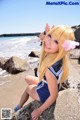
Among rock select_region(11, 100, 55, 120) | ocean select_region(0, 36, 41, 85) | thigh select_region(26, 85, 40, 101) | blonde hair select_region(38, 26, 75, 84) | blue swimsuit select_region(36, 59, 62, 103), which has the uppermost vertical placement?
blonde hair select_region(38, 26, 75, 84)

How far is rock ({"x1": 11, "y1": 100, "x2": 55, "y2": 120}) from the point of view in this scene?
3.16 meters

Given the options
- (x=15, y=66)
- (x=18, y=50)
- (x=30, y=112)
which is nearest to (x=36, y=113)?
(x=30, y=112)

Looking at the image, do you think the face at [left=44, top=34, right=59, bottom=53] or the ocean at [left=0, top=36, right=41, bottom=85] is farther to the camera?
Answer: the ocean at [left=0, top=36, right=41, bottom=85]

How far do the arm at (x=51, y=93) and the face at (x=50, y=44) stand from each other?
0.24 m

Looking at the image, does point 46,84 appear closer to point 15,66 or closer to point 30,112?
point 30,112

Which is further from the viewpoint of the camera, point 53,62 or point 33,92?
point 33,92

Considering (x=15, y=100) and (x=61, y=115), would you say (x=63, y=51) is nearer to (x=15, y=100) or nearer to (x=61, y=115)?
(x=61, y=115)

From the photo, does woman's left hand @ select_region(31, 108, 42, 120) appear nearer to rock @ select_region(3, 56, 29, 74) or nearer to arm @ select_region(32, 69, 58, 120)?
arm @ select_region(32, 69, 58, 120)

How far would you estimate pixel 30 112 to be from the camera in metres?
3.37

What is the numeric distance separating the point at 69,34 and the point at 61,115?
0.92 metres

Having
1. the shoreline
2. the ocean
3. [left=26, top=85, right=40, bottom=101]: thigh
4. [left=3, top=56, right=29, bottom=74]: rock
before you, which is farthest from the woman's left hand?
[left=3, top=56, right=29, bottom=74]: rock

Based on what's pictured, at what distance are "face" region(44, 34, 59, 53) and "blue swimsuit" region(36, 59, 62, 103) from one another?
0.49 ft

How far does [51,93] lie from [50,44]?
1.76 ft

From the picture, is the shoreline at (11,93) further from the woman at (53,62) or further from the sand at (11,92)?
the woman at (53,62)
